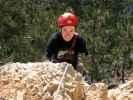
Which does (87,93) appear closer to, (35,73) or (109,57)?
(35,73)

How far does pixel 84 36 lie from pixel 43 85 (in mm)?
7792

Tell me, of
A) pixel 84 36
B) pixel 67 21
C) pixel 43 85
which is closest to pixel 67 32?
pixel 67 21

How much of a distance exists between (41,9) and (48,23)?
1.01m

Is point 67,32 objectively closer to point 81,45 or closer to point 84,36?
point 81,45

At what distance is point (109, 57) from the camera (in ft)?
35.5

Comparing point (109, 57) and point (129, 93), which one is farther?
point (109, 57)

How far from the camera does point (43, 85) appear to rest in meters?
3.02

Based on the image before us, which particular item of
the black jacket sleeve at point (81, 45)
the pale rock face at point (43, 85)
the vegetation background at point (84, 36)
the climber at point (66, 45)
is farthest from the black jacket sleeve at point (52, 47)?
the vegetation background at point (84, 36)

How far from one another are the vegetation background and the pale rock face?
659 cm

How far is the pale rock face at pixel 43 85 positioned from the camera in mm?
2932

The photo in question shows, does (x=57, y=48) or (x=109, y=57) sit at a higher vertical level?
(x=57, y=48)

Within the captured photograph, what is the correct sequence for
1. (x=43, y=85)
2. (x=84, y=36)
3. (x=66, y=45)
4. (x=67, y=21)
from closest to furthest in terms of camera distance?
(x=43, y=85) < (x=67, y=21) < (x=66, y=45) < (x=84, y=36)

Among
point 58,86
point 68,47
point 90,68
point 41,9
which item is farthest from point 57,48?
point 41,9

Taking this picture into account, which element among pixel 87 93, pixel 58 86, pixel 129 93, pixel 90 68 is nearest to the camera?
pixel 58 86
